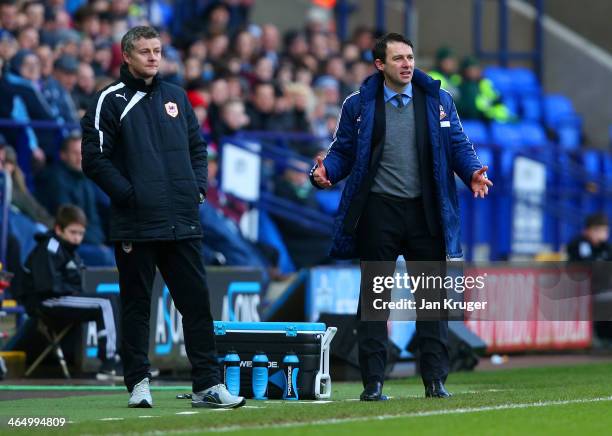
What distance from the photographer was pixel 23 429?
806 centimetres

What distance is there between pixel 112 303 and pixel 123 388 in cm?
136

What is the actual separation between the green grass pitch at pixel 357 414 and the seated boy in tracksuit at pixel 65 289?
6.08 ft

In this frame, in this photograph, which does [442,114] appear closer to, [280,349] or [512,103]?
[280,349]

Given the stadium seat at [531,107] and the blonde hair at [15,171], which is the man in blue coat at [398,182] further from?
the stadium seat at [531,107]

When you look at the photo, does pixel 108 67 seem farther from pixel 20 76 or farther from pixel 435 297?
pixel 435 297

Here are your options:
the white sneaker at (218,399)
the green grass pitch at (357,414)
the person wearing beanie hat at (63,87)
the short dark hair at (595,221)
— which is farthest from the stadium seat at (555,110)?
the white sneaker at (218,399)

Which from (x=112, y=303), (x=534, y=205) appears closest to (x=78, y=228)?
(x=112, y=303)

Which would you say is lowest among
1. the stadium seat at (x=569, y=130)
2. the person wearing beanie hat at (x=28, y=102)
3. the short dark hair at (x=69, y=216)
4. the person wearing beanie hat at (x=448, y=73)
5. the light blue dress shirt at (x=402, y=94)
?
the short dark hair at (x=69, y=216)

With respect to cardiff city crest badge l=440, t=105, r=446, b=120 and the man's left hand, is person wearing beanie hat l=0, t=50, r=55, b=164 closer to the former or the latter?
cardiff city crest badge l=440, t=105, r=446, b=120

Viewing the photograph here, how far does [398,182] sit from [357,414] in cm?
168

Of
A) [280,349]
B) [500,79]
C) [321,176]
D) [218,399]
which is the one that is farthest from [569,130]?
[218,399]

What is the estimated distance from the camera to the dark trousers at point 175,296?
9.23 meters

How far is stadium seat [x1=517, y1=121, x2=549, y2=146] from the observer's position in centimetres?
2400

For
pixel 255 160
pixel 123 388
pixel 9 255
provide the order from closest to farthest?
1. pixel 123 388
2. pixel 9 255
3. pixel 255 160
